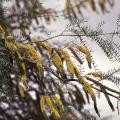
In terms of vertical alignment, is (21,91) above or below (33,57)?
below

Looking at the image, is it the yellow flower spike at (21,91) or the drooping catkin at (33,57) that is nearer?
the drooping catkin at (33,57)

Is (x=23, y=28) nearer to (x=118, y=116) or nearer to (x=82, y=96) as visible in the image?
(x=82, y=96)

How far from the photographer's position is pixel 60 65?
0.63m

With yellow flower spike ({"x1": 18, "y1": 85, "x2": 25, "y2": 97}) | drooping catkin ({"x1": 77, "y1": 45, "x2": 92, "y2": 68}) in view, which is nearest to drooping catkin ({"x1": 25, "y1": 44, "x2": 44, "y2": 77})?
drooping catkin ({"x1": 77, "y1": 45, "x2": 92, "y2": 68})

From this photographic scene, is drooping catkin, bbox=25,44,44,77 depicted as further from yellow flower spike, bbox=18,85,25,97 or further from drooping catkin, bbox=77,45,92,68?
yellow flower spike, bbox=18,85,25,97

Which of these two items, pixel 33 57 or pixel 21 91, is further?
pixel 21 91

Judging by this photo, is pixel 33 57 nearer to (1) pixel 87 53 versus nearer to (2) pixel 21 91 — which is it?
(1) pixel 87 53

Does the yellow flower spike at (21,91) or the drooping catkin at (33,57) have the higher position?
the drooping catkin at (33,57)

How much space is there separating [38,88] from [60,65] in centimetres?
23

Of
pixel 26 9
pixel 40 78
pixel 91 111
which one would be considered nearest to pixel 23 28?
pixel 26 9

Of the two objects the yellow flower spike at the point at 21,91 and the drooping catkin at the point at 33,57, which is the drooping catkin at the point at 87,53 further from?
the yellow flower spike at the point at 21,91

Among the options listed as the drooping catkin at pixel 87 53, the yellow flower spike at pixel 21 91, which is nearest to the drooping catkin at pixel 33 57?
the drooping catkin at pixel 87 53

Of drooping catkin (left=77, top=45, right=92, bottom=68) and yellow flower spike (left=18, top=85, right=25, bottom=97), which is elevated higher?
drooping catkin (left=77, top=45, right=92, bottom=68)

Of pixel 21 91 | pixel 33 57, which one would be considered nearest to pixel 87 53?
pixel 33 57
